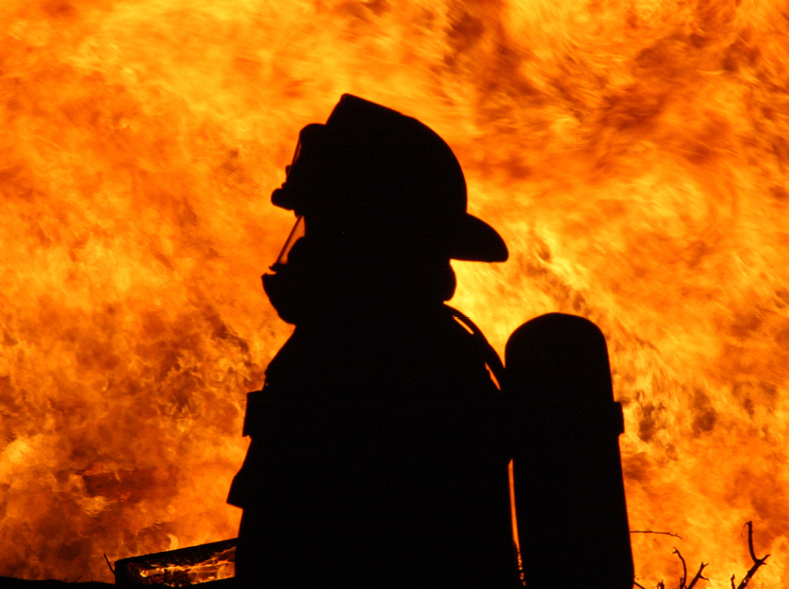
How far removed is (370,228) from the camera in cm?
142

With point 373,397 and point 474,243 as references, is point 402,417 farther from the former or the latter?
point 474,243

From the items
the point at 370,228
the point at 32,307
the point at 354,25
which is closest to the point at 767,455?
the point at 370,228

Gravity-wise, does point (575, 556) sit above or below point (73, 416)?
above

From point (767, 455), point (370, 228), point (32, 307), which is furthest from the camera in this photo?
point (32, 307)

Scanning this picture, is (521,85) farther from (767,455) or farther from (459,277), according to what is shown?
(767,455)

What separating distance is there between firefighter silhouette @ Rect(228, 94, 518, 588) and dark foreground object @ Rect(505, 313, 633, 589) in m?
0.07

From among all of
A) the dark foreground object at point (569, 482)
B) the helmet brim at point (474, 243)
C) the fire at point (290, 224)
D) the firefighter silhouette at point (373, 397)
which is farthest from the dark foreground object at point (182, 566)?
the helmet brim at point (474, 243)

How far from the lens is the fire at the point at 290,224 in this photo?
1727mm

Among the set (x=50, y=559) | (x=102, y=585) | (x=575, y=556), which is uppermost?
(x=575, y=556)

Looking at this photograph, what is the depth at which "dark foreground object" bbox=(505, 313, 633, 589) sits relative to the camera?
1377mm

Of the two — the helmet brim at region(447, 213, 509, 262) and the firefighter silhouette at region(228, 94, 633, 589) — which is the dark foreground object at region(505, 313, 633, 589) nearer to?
the firefighter silhouette at region(228, 94, 633, 589)

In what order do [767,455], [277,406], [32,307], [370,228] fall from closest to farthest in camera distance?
1. [277,406]
2. [370,228]
3. [767,455]
4. [32,307]

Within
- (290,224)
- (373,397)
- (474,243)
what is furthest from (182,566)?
(474,243)

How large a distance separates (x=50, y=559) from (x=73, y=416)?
456 mm
